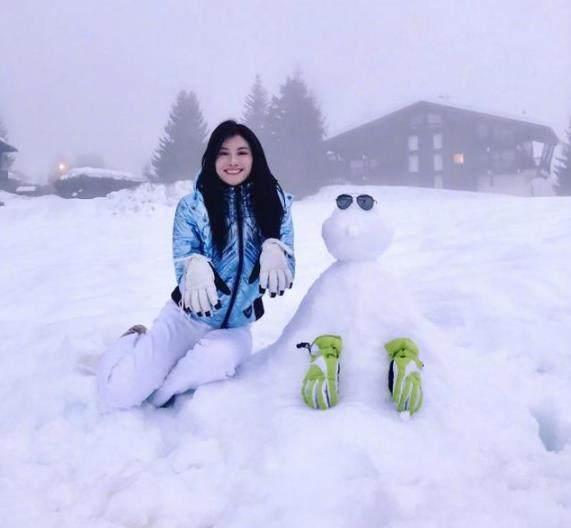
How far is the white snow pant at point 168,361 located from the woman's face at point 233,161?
748 millimetres

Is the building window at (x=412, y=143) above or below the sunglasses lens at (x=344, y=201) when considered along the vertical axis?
above

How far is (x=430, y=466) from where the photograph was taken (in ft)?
6.35

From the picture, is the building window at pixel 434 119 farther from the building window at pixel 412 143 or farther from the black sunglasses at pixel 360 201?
the black sunglasses at pixel 360 201

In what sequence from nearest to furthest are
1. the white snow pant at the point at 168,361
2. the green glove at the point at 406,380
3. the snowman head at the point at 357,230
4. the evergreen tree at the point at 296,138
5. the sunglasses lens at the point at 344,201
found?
the green glove at the point at 406,380
the white snow pant at the point at 168,361
the snowman head at the point at 357,230
the sunglasses lens at the point at 344,201
the evergreen tree at the point at 296,138

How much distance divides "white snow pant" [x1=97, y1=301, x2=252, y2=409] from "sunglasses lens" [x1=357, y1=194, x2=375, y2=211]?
0.94 meters

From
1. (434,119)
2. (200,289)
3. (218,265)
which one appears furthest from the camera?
(434,119)

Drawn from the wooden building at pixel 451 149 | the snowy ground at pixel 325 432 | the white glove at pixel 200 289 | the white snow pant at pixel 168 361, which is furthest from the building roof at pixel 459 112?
the white glove at pixel 200 289

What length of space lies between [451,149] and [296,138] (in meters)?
9.01

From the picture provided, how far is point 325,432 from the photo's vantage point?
6.79 feet

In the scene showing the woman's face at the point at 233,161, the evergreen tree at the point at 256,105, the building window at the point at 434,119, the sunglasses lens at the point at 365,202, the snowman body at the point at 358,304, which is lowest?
the snowman body at the point at 358,304

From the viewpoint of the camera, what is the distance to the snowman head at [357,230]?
8.79 feet

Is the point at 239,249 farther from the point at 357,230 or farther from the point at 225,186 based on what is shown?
the point at 357,230

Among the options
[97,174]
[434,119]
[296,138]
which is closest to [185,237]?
[97,174]

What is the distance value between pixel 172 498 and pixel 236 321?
42.9 inches
